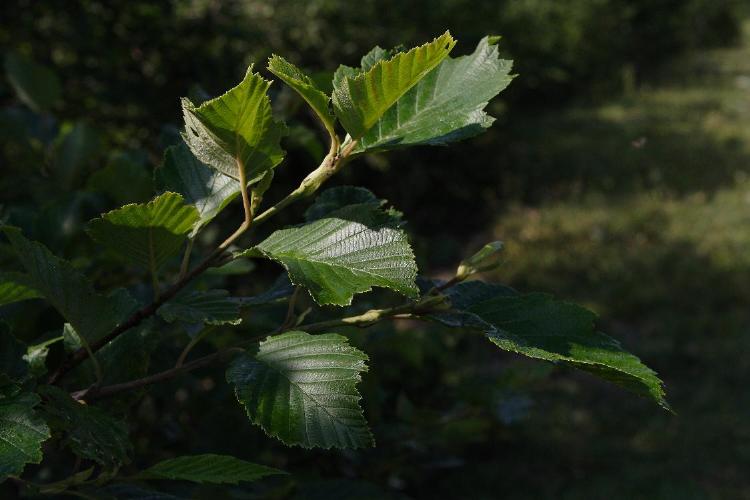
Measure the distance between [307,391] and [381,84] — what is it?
0.28 m

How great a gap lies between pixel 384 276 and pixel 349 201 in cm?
19

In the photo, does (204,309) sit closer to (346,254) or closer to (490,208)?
(346,254)

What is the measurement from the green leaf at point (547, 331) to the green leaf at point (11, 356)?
41 cm

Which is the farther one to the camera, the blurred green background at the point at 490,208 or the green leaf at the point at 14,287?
the blurred green background at the point at 490,208

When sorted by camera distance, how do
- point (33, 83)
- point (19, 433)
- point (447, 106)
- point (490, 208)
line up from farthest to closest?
point (490, 208), point (33, 83), point (447, 106), point (19, 433)

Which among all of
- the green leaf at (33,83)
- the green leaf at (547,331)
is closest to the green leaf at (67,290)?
the green leaf at (547,331)

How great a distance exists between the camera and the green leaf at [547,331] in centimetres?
79

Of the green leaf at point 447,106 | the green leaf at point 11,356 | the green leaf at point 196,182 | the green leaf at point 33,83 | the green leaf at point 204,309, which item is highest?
the green leaf at point 447,106

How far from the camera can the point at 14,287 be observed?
868mm

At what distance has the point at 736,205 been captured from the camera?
257 inches

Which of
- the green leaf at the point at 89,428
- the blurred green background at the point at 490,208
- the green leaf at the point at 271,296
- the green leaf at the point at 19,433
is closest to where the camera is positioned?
the green leaf at the point at 19,433

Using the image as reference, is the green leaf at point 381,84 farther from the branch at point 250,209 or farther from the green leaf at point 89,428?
the green leaf at point 89,428

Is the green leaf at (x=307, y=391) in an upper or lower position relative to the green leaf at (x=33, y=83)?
lower

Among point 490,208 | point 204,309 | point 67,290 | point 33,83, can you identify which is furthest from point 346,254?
point 490,208
